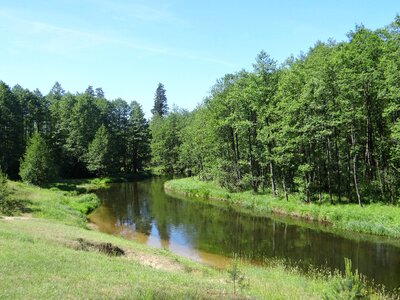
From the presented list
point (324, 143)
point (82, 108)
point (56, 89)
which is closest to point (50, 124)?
point (82, 108)

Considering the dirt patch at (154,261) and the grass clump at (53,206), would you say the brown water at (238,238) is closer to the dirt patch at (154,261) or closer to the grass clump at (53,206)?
the grass clump at (53,206)

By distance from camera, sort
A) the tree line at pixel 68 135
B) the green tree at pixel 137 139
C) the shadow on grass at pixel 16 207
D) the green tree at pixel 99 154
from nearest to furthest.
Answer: the shadow on grass at pixel 16 207
the tree line at pixel 68 135
the green tree at pixel 99 154
the green tree at pixel 137 139

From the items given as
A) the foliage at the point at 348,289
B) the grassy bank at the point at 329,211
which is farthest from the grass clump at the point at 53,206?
the foliage at the point at 348,289

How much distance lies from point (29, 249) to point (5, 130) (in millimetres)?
70395

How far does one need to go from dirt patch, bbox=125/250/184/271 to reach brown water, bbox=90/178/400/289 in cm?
697

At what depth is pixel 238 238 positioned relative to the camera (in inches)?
1430

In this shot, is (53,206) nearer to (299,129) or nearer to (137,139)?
(299,129)

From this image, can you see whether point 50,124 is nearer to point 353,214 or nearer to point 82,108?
point 82,108

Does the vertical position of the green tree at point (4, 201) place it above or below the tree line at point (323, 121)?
below

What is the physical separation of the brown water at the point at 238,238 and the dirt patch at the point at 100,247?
8.05 meters

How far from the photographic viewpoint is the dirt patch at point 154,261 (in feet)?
70.4

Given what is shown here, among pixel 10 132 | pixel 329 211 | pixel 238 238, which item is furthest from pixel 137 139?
pixel 238 238

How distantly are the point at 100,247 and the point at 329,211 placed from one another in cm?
2684

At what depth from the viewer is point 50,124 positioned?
9669 cm
